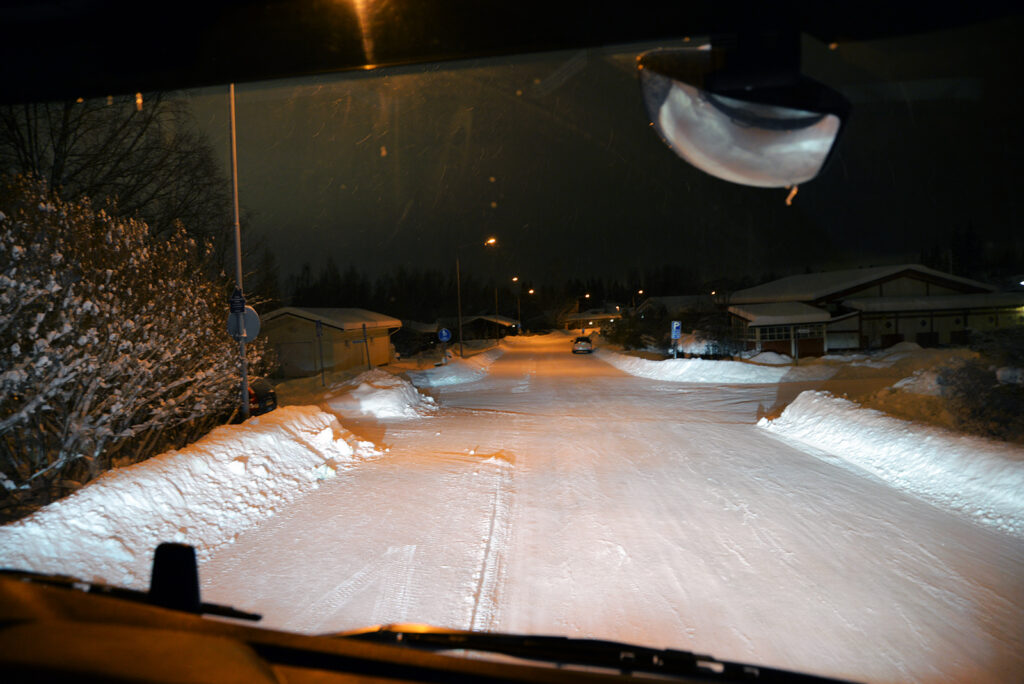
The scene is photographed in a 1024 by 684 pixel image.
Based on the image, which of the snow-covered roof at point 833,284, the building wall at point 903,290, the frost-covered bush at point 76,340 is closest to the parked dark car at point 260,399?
the frost-covered bush at point 76,340

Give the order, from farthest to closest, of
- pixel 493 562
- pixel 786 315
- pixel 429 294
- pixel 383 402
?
pixel 429 294, pixel 786 315, pixel 383 402, pixel 493 562

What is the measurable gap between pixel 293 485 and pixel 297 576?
3043 millimetres

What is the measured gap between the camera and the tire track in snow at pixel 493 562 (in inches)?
154

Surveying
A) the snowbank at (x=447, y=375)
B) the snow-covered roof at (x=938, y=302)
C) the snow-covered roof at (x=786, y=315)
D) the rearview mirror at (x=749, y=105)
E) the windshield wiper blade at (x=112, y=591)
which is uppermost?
the rearview mirror at (x=749, y=105)

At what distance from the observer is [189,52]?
11.5 ft

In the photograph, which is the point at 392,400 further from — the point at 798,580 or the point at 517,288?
the point at 517,288

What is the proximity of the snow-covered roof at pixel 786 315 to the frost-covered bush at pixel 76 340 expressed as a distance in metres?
28.0

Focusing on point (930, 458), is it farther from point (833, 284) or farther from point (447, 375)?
point (833, 284)

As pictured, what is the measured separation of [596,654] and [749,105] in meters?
2.73

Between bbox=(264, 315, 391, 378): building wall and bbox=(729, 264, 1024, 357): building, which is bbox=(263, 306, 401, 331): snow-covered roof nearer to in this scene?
bbox=(264, 315, 391, 378): building wall

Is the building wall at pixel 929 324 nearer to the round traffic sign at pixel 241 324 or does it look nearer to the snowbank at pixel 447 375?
the snowbank at pixel 447 375

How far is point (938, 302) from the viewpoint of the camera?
31.2 metres

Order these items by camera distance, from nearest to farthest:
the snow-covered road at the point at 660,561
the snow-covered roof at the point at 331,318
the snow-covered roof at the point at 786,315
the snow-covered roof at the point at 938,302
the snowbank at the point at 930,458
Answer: the snow-covered road at the point at 660,561, the snowbank at the point at 930,458, the snow-covered roof at the point at 786,315, the snow-covered roof at the point at 331,318, the snow-covered roof at the point at 938,302

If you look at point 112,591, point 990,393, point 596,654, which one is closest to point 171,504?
point 112,591
